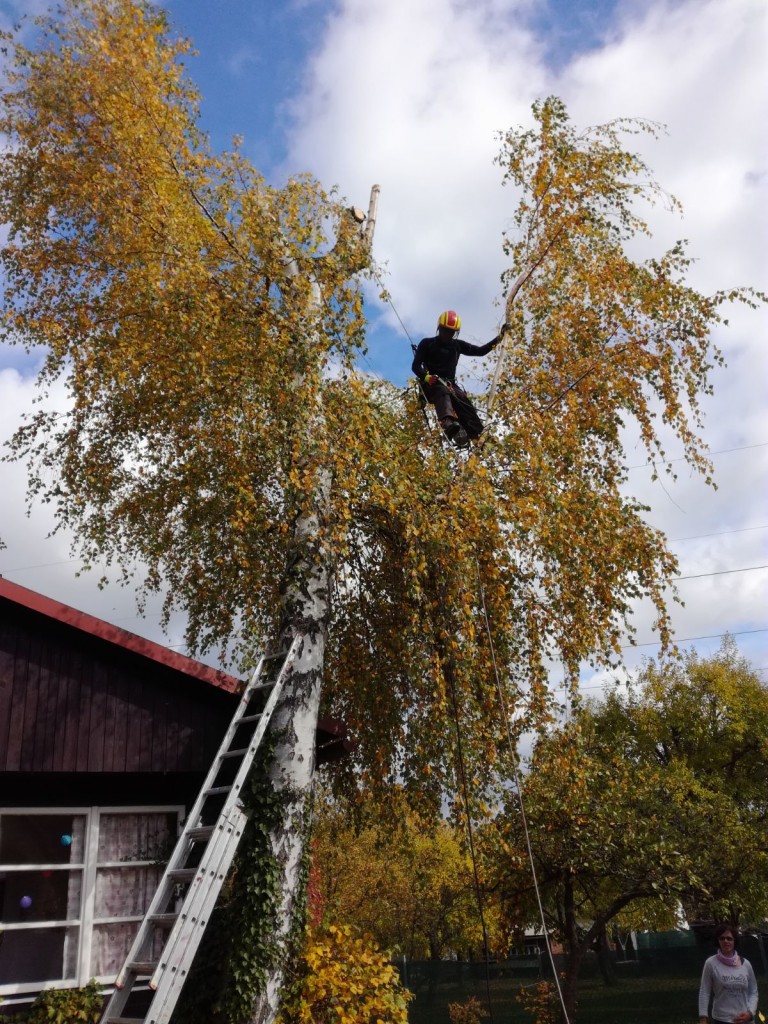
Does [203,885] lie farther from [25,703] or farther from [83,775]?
[25,703]

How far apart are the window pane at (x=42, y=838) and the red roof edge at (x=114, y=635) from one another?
1947 millimetres

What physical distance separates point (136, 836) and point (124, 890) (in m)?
0.57

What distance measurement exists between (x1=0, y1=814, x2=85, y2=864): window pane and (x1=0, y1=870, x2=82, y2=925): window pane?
0.14 m

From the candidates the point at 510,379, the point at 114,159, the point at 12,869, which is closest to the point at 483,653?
the point at 510,379

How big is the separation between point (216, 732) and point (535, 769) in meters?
3.90

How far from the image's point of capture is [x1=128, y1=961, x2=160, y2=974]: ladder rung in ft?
24.2

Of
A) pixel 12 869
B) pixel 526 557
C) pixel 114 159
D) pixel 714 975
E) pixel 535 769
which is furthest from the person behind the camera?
pixel 114 159

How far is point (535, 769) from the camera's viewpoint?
417 inches

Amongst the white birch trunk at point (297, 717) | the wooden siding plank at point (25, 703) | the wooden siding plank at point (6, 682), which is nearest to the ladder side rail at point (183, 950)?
the white birch trunk at point (297, 717)

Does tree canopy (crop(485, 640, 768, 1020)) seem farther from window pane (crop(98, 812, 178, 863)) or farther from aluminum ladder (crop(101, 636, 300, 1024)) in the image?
window pane (crop(98, 812, 178, 863))

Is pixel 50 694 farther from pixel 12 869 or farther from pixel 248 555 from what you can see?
pixel 248 555

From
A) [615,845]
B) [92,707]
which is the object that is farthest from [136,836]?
[615,845]

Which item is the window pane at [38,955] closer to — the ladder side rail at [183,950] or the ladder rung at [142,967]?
the ladder rung at [142,967]

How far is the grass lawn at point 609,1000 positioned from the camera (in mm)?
23859
